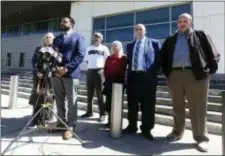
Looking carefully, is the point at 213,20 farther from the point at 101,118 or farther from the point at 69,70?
the point at 69,70

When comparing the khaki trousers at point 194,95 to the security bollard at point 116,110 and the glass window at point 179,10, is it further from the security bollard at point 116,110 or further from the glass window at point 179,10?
the glass window at point 179,10

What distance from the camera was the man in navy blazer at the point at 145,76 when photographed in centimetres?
417

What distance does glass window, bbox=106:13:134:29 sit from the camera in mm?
11921

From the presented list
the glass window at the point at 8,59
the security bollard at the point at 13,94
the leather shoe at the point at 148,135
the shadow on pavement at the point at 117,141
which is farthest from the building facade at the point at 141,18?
the shadow on pavement at the point at 117,141

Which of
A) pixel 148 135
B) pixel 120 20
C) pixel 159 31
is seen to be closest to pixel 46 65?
pixel 148 135

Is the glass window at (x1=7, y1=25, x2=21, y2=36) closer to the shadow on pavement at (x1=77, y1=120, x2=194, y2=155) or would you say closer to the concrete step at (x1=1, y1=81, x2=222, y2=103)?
the concrete step at (x1=1, y1=81, x2=222, y2=103)

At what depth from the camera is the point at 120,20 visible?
12.3 m

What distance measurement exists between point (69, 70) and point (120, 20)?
8537 millimetres

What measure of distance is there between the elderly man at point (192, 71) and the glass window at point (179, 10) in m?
7.08

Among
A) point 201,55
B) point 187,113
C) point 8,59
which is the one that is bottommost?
point 187,113

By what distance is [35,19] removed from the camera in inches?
689

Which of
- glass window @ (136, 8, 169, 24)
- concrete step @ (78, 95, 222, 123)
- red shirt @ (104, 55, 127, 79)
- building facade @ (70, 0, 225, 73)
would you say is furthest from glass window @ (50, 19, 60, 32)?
red shirt @ (104, 55, 127, 79)

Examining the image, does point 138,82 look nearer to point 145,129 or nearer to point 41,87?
point 145,129

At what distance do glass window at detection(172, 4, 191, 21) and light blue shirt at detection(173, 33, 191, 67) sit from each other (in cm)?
710
